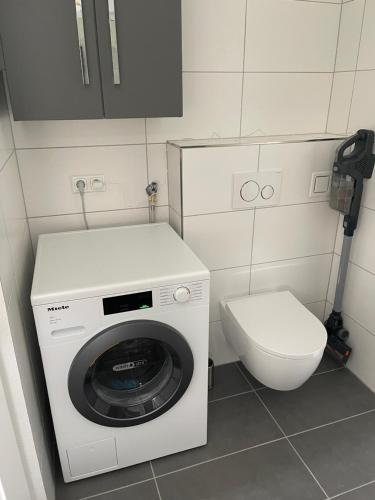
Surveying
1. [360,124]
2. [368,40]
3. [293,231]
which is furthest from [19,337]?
[368,40]

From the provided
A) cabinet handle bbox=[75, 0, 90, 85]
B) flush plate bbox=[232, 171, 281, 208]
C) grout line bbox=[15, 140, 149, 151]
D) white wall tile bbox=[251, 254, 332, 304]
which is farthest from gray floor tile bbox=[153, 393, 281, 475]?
cabinet handle bbox=[75, 0, 90, 85]

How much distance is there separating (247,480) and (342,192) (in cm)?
135

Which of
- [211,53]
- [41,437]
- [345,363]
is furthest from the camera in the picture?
[345,363]

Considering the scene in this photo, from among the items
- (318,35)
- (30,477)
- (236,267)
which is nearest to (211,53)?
(318,35)

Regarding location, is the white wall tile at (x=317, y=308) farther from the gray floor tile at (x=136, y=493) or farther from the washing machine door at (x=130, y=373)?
the gray floor tile at (x=136, y=493)

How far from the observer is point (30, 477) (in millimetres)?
1189

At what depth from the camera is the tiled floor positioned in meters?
1.47

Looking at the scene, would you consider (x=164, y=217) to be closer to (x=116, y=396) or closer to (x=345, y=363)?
(x=116, y=396)

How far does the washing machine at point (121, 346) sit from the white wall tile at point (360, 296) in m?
0.95

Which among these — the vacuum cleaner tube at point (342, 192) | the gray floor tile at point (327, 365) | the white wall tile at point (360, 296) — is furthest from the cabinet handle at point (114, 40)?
the gray floor tile at point (327, 365)

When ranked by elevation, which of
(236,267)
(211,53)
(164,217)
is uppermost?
(211,53)

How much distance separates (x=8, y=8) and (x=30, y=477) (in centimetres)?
147

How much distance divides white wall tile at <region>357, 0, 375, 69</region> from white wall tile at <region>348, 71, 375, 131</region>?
4 cm

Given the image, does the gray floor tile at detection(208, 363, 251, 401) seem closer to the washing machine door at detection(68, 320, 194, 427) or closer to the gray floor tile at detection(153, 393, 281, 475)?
the gray floor tile at detection(153, 393, 281, 475)
